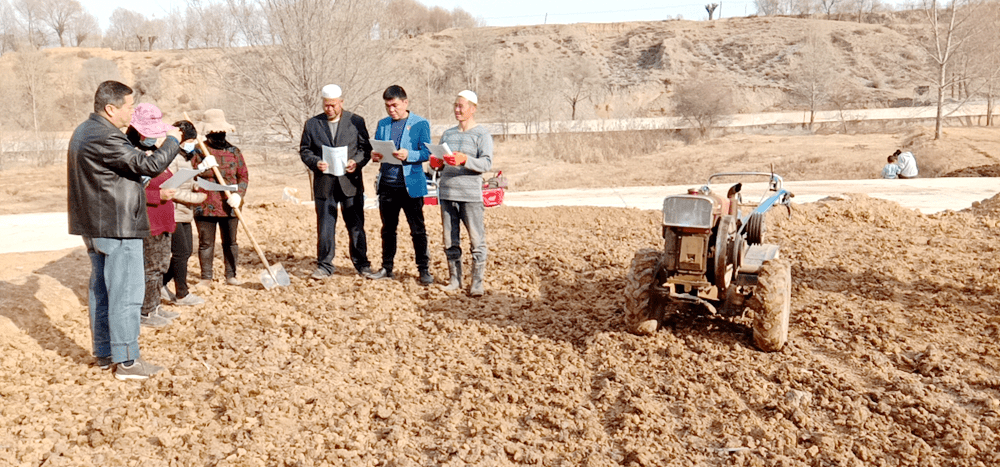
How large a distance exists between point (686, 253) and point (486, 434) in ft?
5.90

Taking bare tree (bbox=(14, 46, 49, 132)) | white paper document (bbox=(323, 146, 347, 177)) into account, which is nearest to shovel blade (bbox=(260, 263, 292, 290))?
white paper document (bbox=(323, 146, 347, 177))

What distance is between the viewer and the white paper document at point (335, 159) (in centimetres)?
654

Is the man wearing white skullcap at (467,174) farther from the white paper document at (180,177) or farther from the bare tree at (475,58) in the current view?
A: the bare tree at (475,58)

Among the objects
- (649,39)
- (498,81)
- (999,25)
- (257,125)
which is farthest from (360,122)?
(649,39)

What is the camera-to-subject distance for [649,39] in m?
62.8

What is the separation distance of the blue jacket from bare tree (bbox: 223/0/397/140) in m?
9.31

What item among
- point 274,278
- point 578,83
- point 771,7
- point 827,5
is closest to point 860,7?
point 827,5

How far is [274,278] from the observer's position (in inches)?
262

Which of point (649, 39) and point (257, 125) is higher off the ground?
point (649, 39)

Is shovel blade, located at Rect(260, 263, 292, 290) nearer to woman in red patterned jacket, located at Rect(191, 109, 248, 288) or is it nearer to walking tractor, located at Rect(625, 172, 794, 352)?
woman in red patterned jacket, located at Rect(191, 109, 248, 288)

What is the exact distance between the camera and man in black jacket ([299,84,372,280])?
657 centimetres

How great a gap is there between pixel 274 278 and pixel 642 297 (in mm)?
3550

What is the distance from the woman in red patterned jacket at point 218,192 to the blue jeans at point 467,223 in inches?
72.0

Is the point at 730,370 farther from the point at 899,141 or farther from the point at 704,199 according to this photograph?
the point at 899,141
